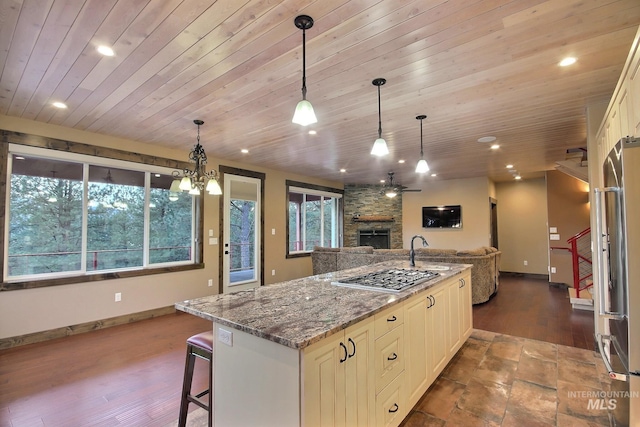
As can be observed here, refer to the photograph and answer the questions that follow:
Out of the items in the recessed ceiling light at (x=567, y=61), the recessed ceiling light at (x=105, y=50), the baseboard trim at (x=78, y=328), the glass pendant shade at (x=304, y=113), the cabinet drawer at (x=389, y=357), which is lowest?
the baseboard trim at (x=78, y=328)

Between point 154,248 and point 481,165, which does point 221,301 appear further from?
point 481,165

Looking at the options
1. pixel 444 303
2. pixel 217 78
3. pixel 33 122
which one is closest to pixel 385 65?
pixel 217 78

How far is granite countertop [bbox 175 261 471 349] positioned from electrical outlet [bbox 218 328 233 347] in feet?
0.20

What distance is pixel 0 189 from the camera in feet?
11.1

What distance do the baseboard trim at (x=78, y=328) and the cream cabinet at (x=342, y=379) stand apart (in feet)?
13.1

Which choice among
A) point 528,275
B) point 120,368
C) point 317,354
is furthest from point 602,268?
point 528,275

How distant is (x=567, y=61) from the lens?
232cm

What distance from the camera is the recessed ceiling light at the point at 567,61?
2283mm

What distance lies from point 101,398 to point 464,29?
12.4 ft

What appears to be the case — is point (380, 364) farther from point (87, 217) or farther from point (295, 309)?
point (87, 217)

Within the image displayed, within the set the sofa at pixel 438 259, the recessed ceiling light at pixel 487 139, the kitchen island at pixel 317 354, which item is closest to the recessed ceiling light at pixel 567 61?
the recessed ceiling light at pixel 487 139

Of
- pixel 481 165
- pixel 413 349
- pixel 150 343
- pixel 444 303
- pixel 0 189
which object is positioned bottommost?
pixel 150 343

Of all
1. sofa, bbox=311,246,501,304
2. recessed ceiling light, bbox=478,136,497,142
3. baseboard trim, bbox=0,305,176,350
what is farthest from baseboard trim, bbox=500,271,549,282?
baseboard trim, bbox=0,305,176,350

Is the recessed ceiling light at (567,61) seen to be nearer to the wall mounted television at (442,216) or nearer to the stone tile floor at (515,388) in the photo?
the stone tile floor at (515,388)
